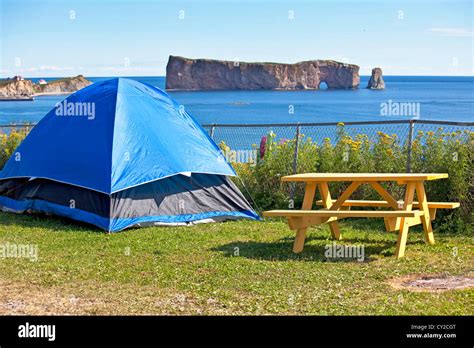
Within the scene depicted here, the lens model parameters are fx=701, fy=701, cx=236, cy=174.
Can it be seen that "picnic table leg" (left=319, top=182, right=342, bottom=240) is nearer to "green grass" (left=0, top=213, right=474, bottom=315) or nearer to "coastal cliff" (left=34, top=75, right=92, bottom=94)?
"green grass" (left=0, top=213, right=474, bottom=315)

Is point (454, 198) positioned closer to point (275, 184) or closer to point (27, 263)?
point (275, 184)

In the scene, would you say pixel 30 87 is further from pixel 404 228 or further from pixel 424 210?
pixel 404 228

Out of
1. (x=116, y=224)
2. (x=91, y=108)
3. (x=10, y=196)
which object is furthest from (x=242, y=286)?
(x=10, y=196)

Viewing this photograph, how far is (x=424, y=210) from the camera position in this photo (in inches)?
346

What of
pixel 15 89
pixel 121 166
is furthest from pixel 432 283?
pixel 15 89

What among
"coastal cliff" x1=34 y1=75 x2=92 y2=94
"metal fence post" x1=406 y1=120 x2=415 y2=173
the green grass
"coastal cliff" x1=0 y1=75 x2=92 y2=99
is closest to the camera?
the green grass

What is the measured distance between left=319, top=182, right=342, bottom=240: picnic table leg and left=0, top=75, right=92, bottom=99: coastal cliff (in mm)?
Result: 125409

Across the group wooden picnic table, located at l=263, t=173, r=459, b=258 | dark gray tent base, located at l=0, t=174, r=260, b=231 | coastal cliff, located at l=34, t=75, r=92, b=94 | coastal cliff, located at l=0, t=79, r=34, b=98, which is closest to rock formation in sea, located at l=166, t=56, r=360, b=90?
coastal cliff, located at l=34, t=75, r=92, b=94

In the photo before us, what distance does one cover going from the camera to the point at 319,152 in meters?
12.3

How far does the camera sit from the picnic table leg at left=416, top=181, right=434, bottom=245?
28.5 feet

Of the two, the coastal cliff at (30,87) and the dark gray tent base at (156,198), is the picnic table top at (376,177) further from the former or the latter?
the coastal cliff at (30,87)

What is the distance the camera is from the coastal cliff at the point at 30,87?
128750mm

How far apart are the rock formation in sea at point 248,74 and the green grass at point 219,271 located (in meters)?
131

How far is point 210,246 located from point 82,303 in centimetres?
280
